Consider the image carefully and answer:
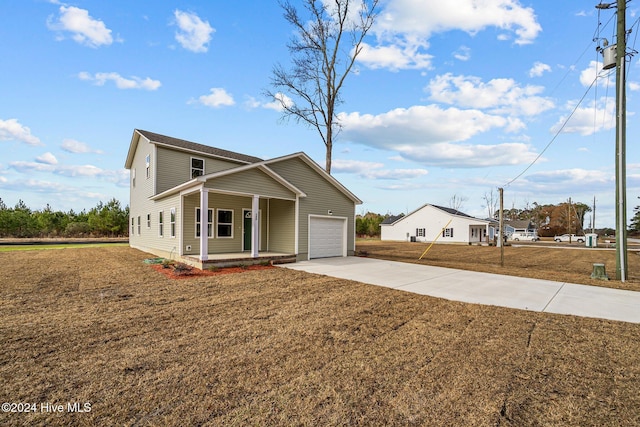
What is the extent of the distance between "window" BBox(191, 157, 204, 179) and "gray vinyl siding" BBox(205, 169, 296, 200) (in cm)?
521

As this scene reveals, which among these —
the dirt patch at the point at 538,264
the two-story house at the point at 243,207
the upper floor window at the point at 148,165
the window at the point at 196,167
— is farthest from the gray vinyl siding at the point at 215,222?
the dirt patch at the point at 538,264

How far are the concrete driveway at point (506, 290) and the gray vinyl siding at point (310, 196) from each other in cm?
264

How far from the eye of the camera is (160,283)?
314 inches

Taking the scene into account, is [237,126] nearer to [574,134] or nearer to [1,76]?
[1,76]

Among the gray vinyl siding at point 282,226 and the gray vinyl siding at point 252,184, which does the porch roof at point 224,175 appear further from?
the gray vinyl siding at point 282,226

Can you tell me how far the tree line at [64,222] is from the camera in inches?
1197

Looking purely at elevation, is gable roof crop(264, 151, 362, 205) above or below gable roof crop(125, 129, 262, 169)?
below

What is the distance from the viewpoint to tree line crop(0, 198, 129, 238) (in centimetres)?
3041

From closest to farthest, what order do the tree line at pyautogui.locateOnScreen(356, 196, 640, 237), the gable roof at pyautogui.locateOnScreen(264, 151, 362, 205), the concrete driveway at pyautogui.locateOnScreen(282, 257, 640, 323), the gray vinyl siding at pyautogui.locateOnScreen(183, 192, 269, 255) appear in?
the concrete driveway at pyautogui.locateOnScreen(282, 257, 640, 323)
the gray vinyl siding at pyautogui.locateOnScreen(183, 192, 269, 255)
the gable roof at pyautogui.locateOnScreen(264, 151, 362, 205)
the tree line at pyautogui.locateOnScreen(356, 196, 640, 237)

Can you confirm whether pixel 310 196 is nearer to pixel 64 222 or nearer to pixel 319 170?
pixel 319 170

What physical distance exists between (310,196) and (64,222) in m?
33.7

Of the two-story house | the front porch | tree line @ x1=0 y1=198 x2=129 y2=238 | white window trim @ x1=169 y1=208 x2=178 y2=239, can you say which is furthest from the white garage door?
tree line @ x1=0 y1=198 x2=129 y2=238

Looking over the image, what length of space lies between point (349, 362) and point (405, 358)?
2.38 feet

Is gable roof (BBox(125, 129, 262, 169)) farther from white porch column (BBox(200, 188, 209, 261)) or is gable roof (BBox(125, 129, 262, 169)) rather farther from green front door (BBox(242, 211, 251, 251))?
white porch column (BBox(200, 188, 209, 261))
